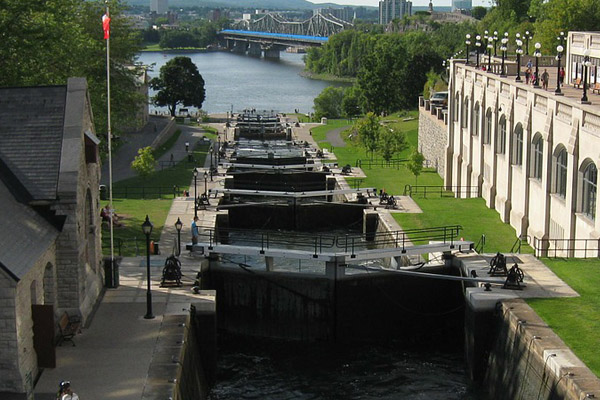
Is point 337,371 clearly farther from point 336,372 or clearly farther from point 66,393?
point 66,393

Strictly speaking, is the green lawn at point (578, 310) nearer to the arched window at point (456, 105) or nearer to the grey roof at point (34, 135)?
the grey roof at point (34, 135)

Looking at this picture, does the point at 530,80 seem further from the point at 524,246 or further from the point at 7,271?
the point at 7,271

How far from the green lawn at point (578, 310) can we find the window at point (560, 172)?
509 cm

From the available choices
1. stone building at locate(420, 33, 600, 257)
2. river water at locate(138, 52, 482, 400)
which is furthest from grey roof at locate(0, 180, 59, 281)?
stone building at locate(420, 33, 600, 257)

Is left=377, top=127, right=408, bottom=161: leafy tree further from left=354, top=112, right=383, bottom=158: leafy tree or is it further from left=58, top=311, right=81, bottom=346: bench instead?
left=58, top=311, right=81, bottom=346: bench

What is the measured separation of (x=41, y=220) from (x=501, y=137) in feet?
99.3

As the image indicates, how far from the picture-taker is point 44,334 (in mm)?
25734

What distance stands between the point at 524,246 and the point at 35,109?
22.5 metres

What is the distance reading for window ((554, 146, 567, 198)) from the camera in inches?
1614

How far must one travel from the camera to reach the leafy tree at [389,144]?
244ft

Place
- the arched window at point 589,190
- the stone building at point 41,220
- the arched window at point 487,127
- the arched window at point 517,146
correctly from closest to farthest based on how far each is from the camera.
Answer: the stone building at point 41,220
the arched window at point 589,190
the arched window at point 517,146
the arched window at point 487,127

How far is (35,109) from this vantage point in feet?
96.9

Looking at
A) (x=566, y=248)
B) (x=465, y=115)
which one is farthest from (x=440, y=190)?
(x=566, y=248)

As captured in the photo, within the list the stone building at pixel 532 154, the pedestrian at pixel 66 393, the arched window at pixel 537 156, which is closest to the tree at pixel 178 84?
the stone building at pixel 532 154
